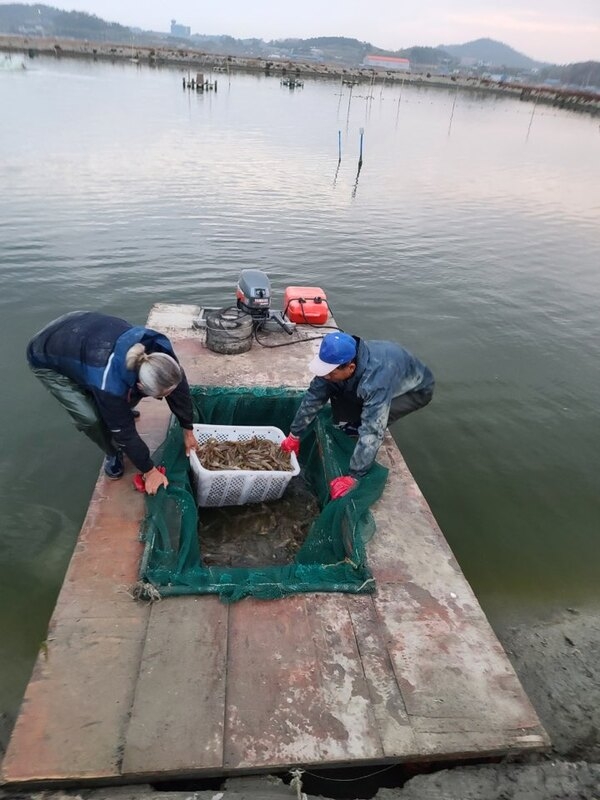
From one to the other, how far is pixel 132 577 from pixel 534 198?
2166 centimetres

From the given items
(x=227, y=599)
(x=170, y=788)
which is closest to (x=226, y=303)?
(x=227, y=599)

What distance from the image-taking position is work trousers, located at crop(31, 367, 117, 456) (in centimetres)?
362

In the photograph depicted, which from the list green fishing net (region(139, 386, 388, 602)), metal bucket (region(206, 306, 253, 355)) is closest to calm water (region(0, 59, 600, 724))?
green fishing net (region(139, 386, 388, 602))

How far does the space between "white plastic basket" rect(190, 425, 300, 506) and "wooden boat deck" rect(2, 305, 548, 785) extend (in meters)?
0.78

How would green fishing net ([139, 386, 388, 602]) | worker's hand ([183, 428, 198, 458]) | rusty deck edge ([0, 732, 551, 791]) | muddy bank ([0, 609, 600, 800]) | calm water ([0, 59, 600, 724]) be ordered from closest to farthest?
rusty deck edge ([0, 732, 551, 791])
muddy bank ([0, 609, 600, 800])
green fishing net ([139, 386, 388, 602])
worker's hand ([183, 428, 198, 458])
calm water ([0, 59, 600, 724])

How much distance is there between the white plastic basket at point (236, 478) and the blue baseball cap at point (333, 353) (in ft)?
3.69

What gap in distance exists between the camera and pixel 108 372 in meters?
3.28

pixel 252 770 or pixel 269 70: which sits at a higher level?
pixel 269 70

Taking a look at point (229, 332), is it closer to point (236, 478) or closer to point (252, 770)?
point (236, 478)

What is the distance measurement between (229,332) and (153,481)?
255cm

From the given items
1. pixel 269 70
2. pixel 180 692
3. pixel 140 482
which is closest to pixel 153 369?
pixel 140 482

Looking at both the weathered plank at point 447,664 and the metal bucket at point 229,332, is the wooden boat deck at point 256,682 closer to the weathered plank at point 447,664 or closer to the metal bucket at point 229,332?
the weathered plank at point 447,664

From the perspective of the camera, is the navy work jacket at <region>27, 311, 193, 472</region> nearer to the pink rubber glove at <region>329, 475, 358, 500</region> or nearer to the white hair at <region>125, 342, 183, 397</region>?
the white hair at <region>125, 342, 183, 397</region>

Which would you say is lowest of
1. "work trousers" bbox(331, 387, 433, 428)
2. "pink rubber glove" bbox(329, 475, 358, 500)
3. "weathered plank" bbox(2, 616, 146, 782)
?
"weathered plank" bbox(2, 616, 146, 782)
